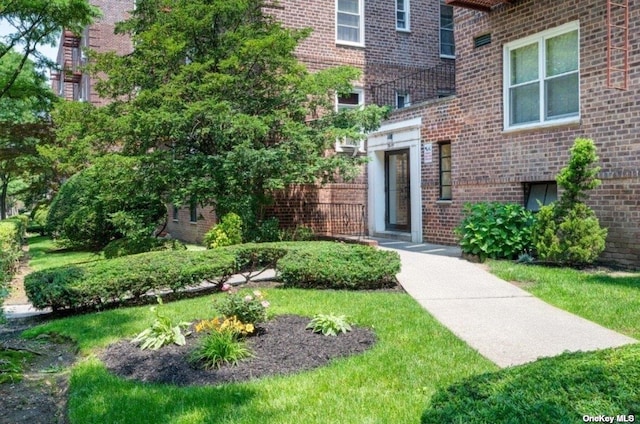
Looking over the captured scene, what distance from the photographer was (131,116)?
1077 cm

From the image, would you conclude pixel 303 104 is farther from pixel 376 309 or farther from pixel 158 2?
pixel 376 309

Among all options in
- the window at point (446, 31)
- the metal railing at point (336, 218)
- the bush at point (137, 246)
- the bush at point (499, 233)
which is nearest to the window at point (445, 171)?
the bush at point (499, 233)

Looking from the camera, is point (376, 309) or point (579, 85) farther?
point (579, 85)

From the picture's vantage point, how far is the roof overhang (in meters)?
11.1

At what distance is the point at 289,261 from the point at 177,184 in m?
4.60

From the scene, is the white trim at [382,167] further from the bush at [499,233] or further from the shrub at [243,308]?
the shrub at [243,308]

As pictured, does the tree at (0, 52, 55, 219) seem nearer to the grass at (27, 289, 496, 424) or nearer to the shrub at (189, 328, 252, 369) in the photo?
the grass at (27, 289, 496, 424)

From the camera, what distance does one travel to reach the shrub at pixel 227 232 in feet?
38.4

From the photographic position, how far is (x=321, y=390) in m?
3.94

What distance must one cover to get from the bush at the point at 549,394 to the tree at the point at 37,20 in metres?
13.7

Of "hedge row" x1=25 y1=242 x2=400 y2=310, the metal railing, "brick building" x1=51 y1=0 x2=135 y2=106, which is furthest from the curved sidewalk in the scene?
"brick building" x1=51 y1=0 x2=135 y2=106

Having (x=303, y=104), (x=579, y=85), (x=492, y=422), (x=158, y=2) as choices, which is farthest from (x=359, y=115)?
(x=492, y=422)

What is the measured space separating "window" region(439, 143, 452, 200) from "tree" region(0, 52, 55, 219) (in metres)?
11.2

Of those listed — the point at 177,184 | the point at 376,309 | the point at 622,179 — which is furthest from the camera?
the point at 177,184
